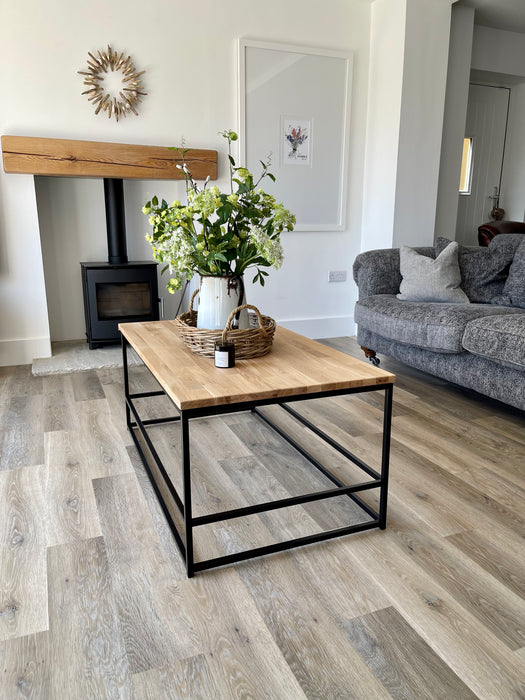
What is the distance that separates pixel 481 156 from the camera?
5520 millimetres

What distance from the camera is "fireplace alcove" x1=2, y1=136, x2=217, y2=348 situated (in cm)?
339

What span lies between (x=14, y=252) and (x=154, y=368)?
2.45 m

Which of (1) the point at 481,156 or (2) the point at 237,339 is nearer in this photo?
(2) the point at 237,339

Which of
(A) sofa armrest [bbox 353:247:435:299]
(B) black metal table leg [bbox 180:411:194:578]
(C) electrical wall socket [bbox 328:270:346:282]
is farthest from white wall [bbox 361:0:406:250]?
(B) black metal table leg [bbox 180:411:194:578]

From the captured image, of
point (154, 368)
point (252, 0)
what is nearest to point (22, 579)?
point (154, 368)

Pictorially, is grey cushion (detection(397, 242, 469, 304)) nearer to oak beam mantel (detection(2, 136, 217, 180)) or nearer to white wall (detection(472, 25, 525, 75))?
oak beam mantel (detection(2, 136, 217, 180))

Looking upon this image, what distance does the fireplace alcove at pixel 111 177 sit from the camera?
339cm

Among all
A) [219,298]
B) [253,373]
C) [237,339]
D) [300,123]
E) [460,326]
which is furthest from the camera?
[300,123]

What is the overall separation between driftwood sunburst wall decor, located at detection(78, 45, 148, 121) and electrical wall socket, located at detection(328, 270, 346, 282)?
1.95m

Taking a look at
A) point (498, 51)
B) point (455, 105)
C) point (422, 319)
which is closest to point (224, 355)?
point (422, 319)

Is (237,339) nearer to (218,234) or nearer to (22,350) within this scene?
(218,234)

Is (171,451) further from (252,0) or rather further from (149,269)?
(252,0)

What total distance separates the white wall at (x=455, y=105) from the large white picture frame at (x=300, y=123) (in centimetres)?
87

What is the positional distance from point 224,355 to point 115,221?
257cm
